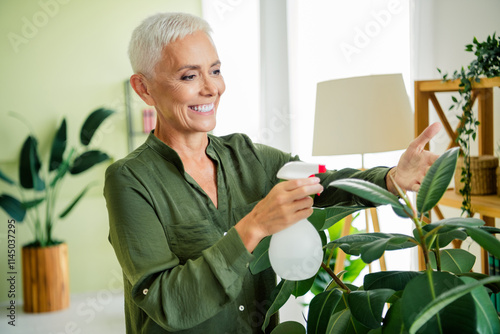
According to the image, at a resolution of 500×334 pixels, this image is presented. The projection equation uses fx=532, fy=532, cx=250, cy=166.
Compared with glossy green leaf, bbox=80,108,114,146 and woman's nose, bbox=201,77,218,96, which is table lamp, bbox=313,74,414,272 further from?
glossy green leaf, bbox=80,108,114,146

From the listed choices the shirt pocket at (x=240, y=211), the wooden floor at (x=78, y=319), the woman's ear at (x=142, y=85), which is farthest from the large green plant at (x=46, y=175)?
the shirt pocket at (x=240, y=211)

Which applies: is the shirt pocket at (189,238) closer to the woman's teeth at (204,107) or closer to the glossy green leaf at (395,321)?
the woman's teeth at (204,107)

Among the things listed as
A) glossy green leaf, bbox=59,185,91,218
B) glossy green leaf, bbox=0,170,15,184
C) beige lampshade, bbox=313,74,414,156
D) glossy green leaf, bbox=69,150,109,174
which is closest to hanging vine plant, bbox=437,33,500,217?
beige lampshade, bbox=313,74,414,156

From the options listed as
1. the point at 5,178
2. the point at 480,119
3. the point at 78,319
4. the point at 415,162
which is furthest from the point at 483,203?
the point at 5,178

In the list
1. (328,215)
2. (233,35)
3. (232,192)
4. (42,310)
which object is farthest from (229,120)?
(328,215)

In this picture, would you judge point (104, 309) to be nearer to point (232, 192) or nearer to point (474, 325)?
point (232, 192)

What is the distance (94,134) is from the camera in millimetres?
4348

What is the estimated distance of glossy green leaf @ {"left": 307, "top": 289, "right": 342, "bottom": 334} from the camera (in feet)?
2.99

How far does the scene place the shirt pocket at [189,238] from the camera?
125 centimetres

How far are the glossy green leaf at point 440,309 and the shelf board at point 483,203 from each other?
4.30ft

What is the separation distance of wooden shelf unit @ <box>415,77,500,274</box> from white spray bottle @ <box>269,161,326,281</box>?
1.24m

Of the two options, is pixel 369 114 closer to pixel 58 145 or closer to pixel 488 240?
pixel 488 240

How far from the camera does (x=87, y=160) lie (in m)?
4.11

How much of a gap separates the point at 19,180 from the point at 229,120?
5.56 feet
